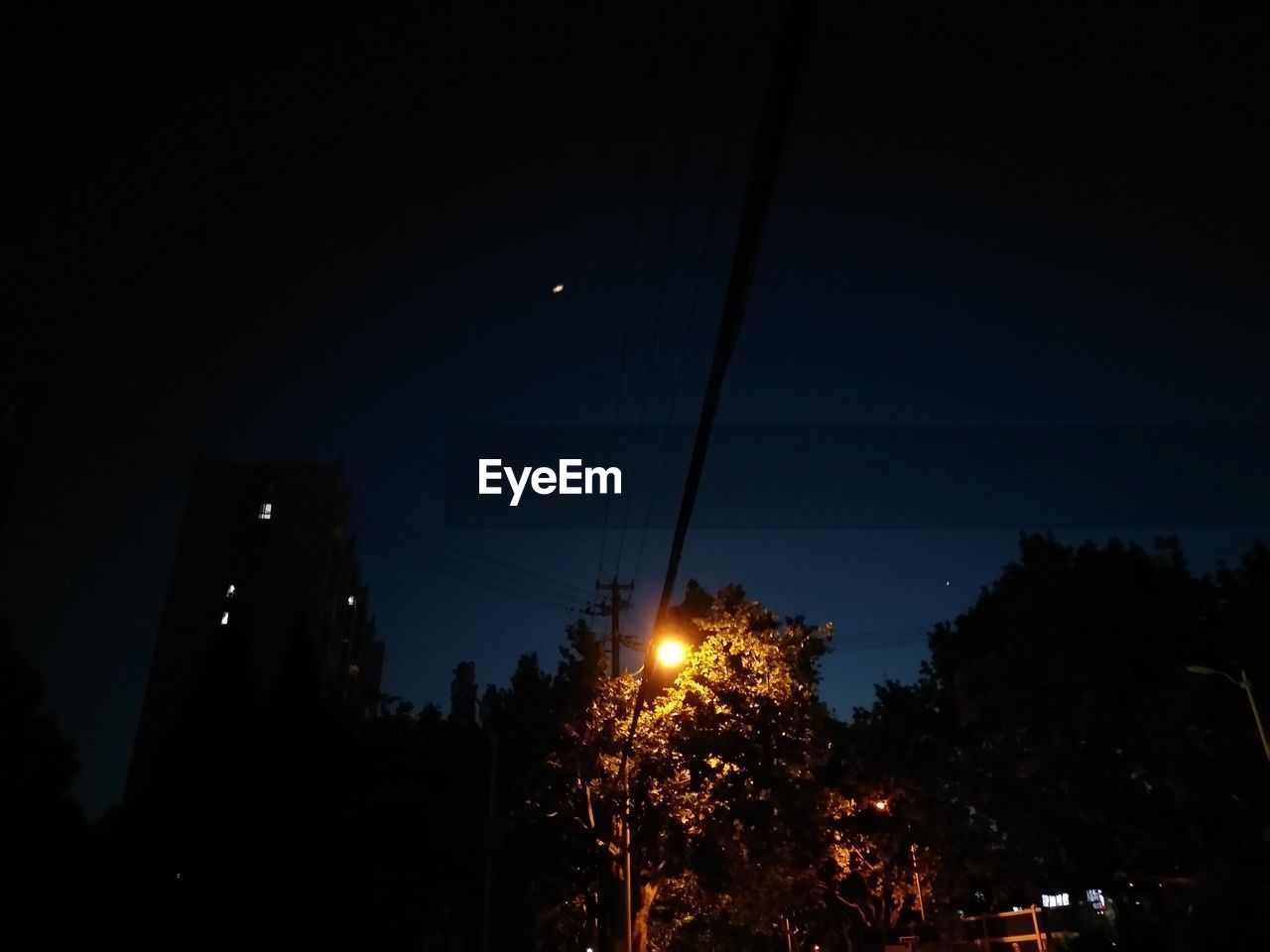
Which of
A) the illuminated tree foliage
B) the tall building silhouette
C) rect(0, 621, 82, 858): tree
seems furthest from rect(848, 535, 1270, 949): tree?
the tall building silhouette

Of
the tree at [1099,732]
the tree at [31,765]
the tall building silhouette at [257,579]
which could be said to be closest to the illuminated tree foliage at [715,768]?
the tree at [1099,732]

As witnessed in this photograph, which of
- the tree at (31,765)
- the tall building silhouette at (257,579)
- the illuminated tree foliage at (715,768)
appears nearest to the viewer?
the illuminated tree foliage at (715,768)

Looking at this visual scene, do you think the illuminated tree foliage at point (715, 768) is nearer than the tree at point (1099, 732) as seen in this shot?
Yes

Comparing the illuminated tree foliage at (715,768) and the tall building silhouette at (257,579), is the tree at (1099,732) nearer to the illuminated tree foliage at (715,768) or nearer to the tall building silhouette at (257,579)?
the illuminated tree foliage at (715,768)

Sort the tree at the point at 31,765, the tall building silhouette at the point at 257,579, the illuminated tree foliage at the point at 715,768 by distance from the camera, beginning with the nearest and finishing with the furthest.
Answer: the illuminated tree foliage at the point at 715,768 < the tree at the point at 31,765 < the tall building silhouette at the point at 257,579

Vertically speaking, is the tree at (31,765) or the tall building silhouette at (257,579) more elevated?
the tall building silhouette at (257,579)

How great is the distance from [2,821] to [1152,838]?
36.6 meters

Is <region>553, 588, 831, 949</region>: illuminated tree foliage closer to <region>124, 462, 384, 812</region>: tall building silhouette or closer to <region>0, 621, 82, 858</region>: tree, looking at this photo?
<region>0, 621, 82, 858</region>: tree

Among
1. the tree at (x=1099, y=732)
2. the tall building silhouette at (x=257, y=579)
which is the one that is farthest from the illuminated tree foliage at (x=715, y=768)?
the tall building silhouette at (x=257, y=579)

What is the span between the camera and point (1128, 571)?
30.4 m

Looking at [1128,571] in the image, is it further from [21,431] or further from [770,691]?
[21,431]

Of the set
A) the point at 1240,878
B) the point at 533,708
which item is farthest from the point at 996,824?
the point at 1240,878

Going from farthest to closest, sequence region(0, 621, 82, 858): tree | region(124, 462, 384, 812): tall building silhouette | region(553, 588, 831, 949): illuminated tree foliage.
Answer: region(124, 462, 384, 812): tall building silhouette
region(0, 621, 82, 858): tree
region(553, 588, 831, 949): illuminated tree foliage

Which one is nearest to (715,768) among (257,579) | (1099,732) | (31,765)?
(1099,732)
